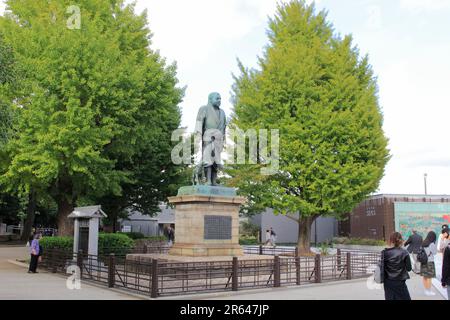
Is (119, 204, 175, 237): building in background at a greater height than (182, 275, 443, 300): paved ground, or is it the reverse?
(119, 204, 175, 237): building in background

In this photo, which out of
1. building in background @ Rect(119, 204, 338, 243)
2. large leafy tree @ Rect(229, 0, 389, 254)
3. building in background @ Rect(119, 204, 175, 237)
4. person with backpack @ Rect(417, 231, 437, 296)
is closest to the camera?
person with backpack @ Rect(417, 231, 437, 296)

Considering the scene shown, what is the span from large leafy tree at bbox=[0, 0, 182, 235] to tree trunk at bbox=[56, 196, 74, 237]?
0.06 metres

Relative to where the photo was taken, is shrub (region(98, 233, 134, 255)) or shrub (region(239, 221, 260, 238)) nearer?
shrub (region(98, 233, 134, 255))

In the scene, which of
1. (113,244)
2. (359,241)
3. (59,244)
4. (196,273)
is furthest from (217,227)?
(359,241)

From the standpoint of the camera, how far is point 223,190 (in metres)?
16.8

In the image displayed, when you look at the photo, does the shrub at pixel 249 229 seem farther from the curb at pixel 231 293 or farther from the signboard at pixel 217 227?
the curb at pixel 231 293

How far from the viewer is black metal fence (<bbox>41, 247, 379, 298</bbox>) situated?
12.7 meters

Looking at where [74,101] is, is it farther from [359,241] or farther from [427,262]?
[359,241]

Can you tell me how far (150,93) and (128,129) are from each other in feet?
7.55

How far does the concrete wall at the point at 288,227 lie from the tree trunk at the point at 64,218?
26468 millimetres

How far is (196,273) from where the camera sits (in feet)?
46.8
